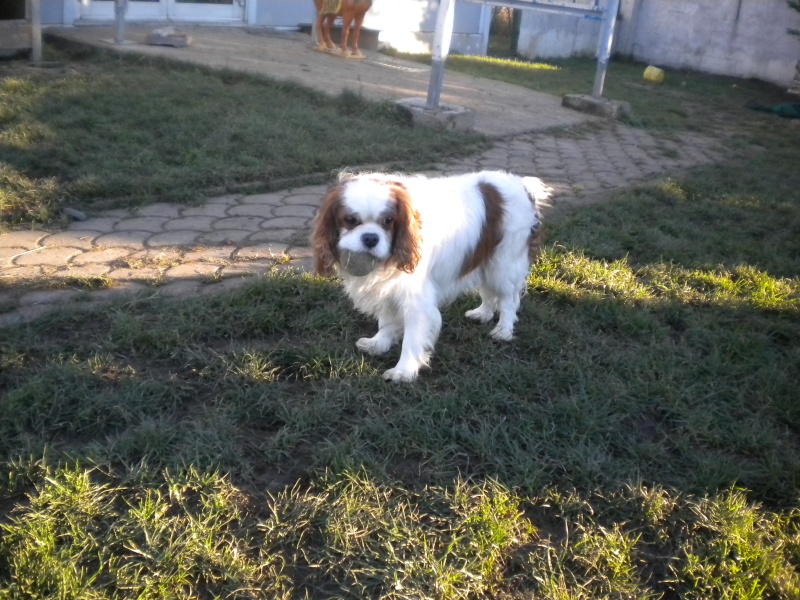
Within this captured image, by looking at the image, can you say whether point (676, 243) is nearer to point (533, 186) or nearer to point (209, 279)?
point (533, 186)

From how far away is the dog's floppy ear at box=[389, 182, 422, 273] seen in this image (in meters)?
3.23

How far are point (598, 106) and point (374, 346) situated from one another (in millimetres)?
7842

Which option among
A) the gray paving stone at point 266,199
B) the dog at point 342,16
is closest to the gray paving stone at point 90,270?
the gray paving stone at point 266,199

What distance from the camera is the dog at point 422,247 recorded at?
10.6 ft

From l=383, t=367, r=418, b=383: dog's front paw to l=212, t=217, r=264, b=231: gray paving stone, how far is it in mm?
2076

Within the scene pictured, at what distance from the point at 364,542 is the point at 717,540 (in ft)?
3.79

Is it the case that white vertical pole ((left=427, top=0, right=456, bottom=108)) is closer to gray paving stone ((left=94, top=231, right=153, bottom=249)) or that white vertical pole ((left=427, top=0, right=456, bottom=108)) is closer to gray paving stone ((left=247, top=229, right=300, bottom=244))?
gray paving stone ((left=247, top=229, right=300, bottom=244))

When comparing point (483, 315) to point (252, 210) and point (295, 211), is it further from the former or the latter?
point (252, 210)

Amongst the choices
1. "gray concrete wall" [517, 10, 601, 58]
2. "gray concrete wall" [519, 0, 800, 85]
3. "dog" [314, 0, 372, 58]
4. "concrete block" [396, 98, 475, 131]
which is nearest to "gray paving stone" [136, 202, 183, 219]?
"concrete block" [396, 98, 475, 131]

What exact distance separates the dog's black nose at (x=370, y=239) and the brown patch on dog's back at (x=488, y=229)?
2.34 ft

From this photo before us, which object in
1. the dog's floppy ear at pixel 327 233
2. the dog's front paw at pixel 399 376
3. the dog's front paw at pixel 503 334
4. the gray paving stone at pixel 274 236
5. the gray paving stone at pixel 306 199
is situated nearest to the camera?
the dog's floppy ear at pixel 327 233

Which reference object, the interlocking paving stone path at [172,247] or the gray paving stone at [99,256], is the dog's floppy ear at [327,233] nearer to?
the interlocking paving stone path at [172,247]

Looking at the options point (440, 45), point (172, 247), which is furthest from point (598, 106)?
point (172, 247)

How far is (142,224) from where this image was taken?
512 cm
